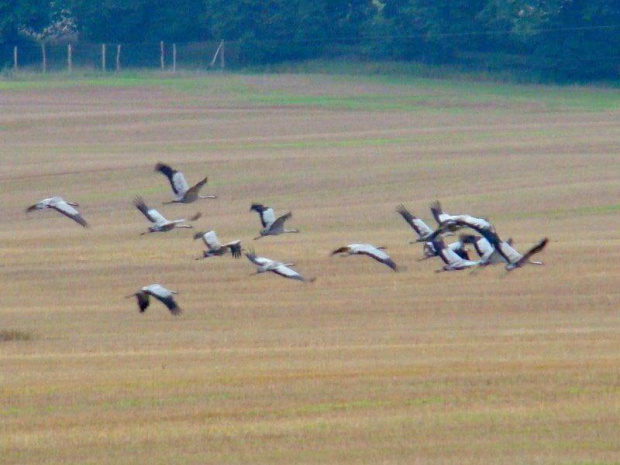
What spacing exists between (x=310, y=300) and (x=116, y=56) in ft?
Answer: 185

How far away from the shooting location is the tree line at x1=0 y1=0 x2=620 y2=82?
6825 cm

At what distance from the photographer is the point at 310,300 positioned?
20094 millimetres

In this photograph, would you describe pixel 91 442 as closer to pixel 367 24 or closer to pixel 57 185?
pixel 57 185

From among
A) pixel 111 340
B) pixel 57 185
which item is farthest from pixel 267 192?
pixel 111 340

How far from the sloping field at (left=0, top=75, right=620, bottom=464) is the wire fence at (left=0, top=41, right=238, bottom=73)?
21.2 meters

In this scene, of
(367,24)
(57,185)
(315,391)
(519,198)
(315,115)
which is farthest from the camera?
(367,24)

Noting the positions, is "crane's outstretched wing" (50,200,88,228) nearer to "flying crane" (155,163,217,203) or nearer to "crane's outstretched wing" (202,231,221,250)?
"flying crane" (155,163,217,203)

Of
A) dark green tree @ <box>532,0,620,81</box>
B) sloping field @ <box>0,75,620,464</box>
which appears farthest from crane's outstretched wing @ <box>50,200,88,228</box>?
dark green tree @ <box>532,0,620,81</box>

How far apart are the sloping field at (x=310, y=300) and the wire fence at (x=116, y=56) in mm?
21156

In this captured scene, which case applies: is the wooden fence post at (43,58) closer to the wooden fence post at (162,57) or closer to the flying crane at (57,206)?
the wooden fence post at (162,57)

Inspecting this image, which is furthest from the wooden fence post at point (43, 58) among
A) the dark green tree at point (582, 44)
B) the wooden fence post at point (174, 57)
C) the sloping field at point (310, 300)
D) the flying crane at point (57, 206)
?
the flying crane at point (57, 206)

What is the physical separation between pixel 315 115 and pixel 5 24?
1130 inches

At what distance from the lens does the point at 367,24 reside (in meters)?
74.1

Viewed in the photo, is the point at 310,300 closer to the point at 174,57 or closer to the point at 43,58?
the point at 174,57
